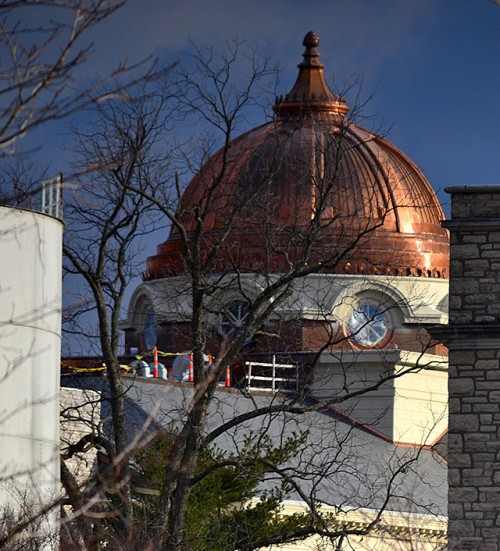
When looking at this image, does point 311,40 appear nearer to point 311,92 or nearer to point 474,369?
point 311,92

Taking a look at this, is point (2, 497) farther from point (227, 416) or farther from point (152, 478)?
point (227, 416)

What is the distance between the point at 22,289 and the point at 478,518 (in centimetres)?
956

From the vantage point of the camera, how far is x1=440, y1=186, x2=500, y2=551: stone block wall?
953 inches

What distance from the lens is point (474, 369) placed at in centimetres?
2469

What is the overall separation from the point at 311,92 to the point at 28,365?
4780 centimetres

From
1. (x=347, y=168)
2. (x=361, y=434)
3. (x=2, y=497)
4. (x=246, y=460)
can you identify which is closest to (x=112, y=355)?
(x=246, y=460)

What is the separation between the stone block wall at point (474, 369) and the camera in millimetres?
24219

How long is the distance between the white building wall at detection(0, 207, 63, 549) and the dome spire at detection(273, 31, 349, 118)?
42.6 meters

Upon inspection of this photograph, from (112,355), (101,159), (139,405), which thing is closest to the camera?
(101,159)

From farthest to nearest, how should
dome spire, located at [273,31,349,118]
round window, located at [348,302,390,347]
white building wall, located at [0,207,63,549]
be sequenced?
dome spire, located at [273,31,349,118]
round window, located at [348,302,390,347]
white building wall, located at [0,207,63,549]

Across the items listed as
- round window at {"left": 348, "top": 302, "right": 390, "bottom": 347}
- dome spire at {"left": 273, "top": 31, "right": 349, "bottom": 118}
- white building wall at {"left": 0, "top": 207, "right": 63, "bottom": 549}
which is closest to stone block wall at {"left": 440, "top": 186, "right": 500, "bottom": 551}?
white building wall at {"left": 0, "top": 207, "right": 63, "bottom": 549}

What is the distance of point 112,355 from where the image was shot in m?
25.9

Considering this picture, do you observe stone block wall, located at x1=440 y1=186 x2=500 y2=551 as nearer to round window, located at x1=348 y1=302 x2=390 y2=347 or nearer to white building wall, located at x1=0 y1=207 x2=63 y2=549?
white building wall, located at x1=0 y1=207 x2=63 y2=549

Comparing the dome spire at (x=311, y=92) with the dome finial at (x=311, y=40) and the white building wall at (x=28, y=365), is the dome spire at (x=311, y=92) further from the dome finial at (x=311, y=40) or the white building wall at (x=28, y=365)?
the white building wall at (x=28, y=365)
